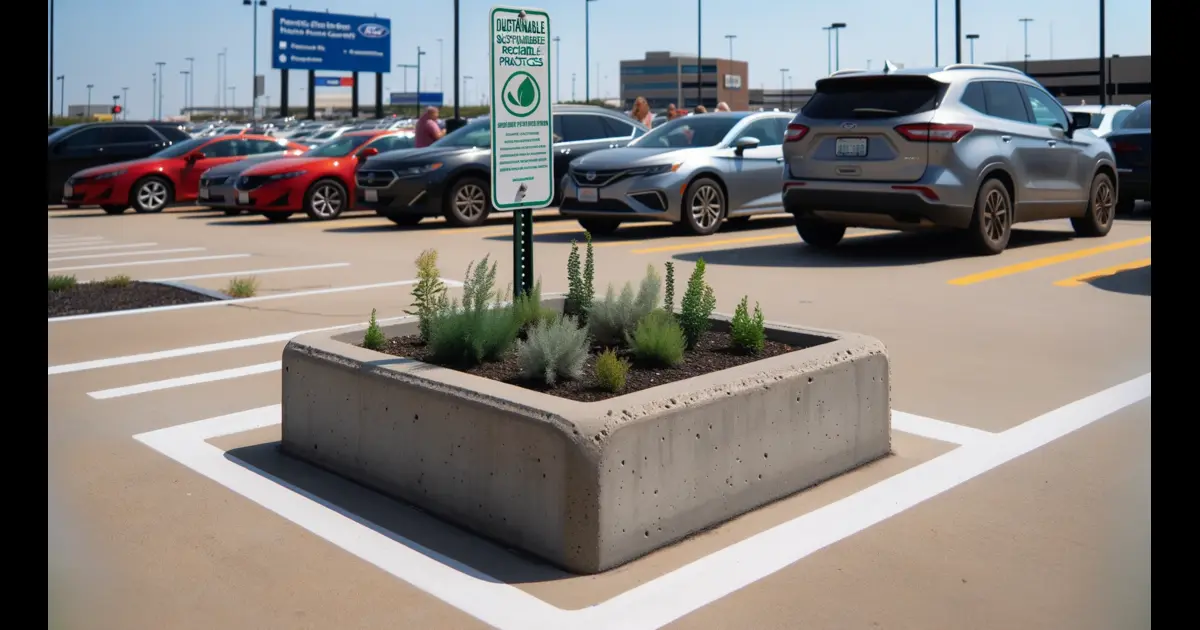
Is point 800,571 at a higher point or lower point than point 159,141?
lower

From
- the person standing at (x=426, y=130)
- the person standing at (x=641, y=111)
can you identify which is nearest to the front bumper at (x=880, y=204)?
the person standing at (x=426, y=130)

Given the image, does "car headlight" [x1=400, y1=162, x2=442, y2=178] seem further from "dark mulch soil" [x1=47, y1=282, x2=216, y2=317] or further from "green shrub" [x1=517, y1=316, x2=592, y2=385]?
"green shrub" [x1=517, y1=316, x2=592, y2=385]

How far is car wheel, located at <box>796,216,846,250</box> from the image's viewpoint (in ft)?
39.7

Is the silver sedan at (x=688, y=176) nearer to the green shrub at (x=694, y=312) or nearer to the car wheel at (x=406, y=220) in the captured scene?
the car wheel at (x=406, y=220)

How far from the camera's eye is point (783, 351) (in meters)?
4.84

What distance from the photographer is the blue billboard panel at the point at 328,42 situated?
60062 mm

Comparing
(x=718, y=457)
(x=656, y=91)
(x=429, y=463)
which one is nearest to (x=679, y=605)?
(x=718, y=457)

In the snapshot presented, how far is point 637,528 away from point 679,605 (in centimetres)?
40

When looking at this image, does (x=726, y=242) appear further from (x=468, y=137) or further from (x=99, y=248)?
(x=99, y=248)

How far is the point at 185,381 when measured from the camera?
6.29 meters

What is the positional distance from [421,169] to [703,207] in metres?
4.30

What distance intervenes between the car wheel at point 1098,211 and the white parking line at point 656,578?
318 inches

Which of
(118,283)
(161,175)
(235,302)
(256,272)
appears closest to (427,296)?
(235,302)

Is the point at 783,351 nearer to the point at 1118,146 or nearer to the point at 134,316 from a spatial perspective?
the point at 134,316
